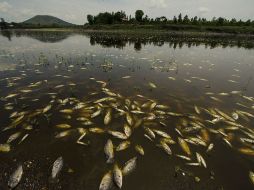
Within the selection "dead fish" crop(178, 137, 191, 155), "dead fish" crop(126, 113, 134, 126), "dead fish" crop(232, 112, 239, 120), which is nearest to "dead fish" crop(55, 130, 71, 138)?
"dead fish" crop(126, 113, 134, 126)

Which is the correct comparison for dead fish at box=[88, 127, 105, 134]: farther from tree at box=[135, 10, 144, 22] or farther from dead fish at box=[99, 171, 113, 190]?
tree at box=[135, 10, 144, 22]

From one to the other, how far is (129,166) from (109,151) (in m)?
0.79

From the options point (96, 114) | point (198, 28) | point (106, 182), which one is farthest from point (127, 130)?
point (198, 28)

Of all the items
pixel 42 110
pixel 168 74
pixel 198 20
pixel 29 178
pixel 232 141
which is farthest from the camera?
pixel 198 20

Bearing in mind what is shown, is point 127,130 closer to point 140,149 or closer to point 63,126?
point 140,149

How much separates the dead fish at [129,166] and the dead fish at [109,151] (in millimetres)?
450

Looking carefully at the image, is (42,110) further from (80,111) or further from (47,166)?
(47,166)

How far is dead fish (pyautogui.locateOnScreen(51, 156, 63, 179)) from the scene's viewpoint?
4.17 meters

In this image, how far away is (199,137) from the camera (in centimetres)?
565

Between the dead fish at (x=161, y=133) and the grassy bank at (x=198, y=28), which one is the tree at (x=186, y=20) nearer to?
the grassy bank at (x=198, y=28)

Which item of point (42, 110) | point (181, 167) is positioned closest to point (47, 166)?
point (42, 110)

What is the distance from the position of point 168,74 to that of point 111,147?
28.1 feet

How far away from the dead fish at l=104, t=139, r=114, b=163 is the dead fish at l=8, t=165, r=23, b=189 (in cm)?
214

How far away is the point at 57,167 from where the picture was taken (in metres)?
4.37
